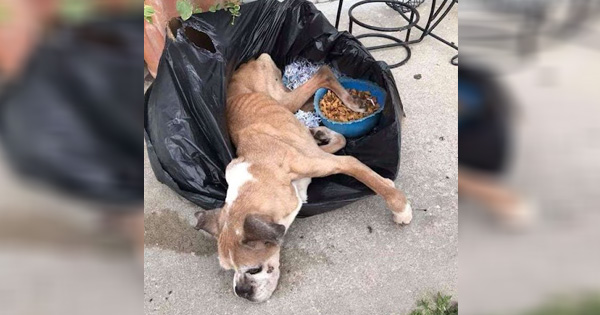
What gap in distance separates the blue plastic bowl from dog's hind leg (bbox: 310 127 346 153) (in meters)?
0.06

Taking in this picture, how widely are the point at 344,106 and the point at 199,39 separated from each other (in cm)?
121

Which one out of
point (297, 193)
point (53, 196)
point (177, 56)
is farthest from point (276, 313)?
point (53, 196)

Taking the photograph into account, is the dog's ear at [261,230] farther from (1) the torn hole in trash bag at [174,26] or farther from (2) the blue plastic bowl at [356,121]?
(1) the torn hole in trash bag at [174,26]

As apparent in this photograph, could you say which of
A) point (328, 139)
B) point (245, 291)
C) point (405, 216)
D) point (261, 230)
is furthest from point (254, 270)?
point (328, 139)

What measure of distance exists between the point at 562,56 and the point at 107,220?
69 cm

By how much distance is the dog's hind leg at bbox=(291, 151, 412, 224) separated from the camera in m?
2.93

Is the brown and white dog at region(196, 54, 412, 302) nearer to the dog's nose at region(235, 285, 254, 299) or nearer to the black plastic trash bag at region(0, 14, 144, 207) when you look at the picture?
the dog's nose at region(235, 285, 254, 299)

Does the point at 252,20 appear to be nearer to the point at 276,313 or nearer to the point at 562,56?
the point at 276,313

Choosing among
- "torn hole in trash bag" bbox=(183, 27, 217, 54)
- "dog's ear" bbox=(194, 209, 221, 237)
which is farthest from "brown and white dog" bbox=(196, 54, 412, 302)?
"torn hole in trash bag" bbox=(183, 27, 217, 54)

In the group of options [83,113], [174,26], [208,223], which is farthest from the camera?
[174,26]

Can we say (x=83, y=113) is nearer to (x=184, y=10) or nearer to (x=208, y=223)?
(x=208, y=223)

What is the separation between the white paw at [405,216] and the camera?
294cm

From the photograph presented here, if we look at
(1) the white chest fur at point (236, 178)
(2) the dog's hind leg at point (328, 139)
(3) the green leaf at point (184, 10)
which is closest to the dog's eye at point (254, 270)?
(1) the white chest fur at point (236, 178)

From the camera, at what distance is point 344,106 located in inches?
148
